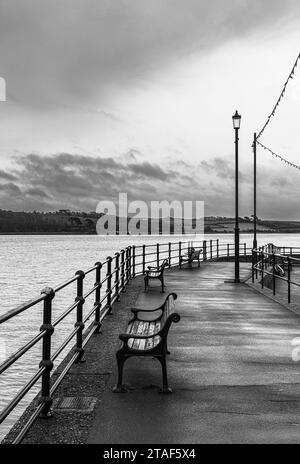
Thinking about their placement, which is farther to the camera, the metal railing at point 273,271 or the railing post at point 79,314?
the metal railing at point 273,271

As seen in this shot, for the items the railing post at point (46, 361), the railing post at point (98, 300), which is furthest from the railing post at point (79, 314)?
the railing post at point (46, 361)

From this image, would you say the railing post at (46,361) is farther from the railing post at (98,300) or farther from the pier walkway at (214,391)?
the railing post at (98,300)

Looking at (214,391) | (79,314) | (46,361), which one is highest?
(79,314)

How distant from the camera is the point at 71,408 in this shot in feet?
17.4

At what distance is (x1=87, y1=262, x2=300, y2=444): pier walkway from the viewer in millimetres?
4667

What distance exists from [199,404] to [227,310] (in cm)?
693

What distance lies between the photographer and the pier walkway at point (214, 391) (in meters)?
4.67

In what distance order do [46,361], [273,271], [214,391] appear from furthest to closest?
[273,271], [214,391], [46,361]

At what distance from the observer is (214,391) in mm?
5957

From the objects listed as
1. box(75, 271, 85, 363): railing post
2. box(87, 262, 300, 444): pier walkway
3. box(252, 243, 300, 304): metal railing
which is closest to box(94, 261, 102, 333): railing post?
box(87, 262, 300, 444): pier walkway

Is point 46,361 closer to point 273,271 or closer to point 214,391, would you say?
point 214,391

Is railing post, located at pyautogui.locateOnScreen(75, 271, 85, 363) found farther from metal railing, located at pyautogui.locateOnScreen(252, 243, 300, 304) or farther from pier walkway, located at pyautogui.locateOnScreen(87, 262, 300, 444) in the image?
metal railing, located at pyautogui.locateOnScreen(252, 243, 300, 304)

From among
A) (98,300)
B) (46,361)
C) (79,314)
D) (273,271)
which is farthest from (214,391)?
(273,271)

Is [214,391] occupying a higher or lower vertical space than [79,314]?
lower
